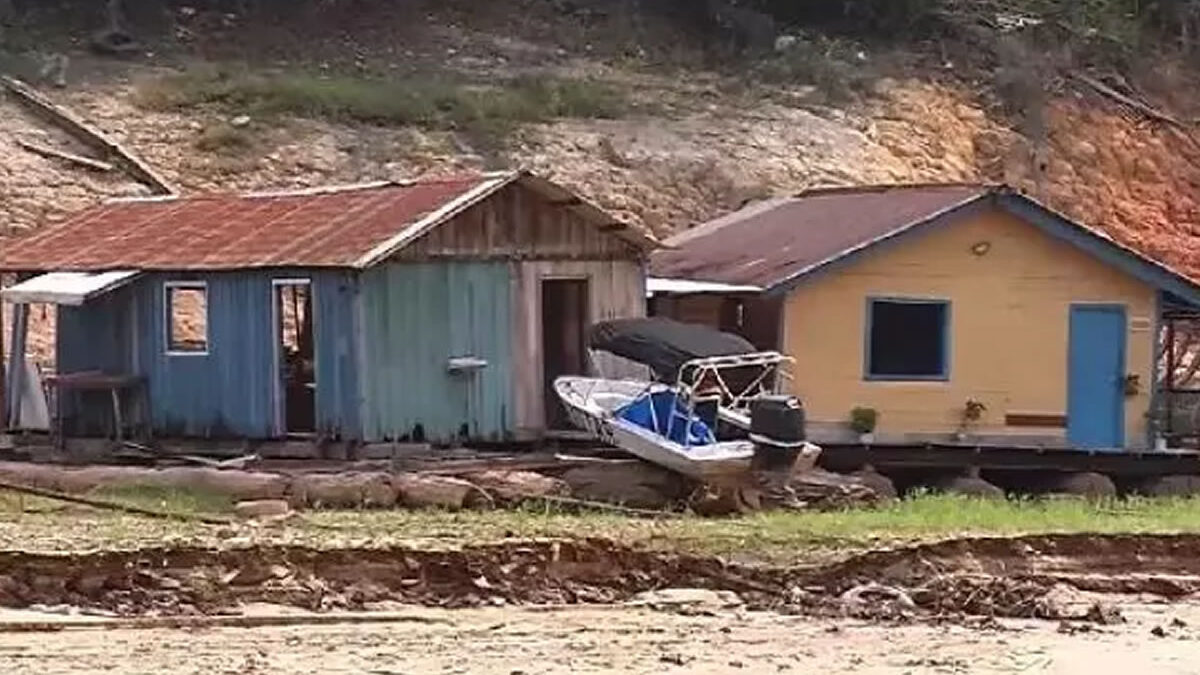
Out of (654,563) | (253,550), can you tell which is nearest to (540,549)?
(654,563)

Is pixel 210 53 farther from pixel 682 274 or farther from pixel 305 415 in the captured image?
pixel 305 415

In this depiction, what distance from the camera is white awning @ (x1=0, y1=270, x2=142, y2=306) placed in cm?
2795

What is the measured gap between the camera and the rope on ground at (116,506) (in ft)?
73.2

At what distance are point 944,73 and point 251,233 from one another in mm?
24361

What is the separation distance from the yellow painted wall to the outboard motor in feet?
15.9

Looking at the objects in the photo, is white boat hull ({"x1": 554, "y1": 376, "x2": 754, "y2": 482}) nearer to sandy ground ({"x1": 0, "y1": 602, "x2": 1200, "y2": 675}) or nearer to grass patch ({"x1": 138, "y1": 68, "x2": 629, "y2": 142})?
sandy ground ({"x1": 0, "y1": 602, "x2": 1200, "y2": 675})

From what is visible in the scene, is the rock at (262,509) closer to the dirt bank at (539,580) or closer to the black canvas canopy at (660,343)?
the dirt bank at (539,580)

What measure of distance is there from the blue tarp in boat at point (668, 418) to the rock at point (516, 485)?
4.54 ft

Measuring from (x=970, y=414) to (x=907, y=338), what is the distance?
1.16m

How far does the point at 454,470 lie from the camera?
25188 millimetres

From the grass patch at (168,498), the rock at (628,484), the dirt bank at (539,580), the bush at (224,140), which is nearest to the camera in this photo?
the dirt bank at (539,580)

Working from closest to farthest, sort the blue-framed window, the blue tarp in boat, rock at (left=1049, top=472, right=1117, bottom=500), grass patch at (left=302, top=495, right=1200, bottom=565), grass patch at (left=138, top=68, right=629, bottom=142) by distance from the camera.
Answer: grass patch at (left=302, top=495, right=1200, bottom=565) → the blue tarp in boat → rock at (left=1049, top=472, right=1117, bottom=500) → the blue-framed window → grass patch at (left=138, top=68, right=629, bottom=142)

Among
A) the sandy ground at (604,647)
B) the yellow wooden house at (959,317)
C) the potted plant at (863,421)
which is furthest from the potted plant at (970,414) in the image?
the sandy ground at (604,647)

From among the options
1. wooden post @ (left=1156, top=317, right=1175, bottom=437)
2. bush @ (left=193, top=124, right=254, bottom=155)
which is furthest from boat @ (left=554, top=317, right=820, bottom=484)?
bush @ (left=193, top=124, right=254, bottom=155)
